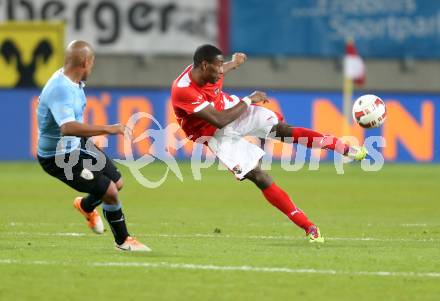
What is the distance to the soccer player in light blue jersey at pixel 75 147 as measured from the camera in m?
11.2

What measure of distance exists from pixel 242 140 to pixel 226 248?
1.81 m

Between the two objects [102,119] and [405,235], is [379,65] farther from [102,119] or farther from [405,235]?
[405,235]

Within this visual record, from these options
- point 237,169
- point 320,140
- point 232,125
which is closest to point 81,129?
point 237,169

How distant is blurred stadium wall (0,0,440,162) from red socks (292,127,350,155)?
15.4 m

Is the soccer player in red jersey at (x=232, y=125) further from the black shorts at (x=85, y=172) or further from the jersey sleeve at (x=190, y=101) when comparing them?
the black shorts at (x=85, y=172)

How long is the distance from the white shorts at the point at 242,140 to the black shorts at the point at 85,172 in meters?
1.69

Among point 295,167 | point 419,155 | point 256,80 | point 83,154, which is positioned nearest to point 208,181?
point 295,167

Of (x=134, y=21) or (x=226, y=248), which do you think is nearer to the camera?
(x=226, y=248)

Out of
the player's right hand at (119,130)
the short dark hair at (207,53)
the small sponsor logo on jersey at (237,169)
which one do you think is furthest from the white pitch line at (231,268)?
the short dark hair at (207,53)

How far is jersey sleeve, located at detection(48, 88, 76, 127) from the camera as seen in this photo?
11.1 metres

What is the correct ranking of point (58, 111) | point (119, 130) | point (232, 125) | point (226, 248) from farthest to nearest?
point (232, 125) → point (226, 248) → point (58, 111) → point (119, 130)

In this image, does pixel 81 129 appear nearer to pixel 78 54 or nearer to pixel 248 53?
pixel 78 54

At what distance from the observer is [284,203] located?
12.9 metres

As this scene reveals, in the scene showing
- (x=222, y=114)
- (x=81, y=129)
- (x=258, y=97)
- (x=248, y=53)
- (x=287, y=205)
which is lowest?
(x=248, y=53)
